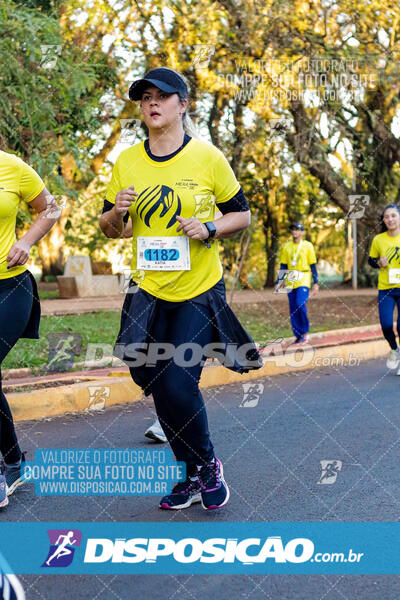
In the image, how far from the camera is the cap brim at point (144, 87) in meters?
3.70

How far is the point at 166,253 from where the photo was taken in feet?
12.5

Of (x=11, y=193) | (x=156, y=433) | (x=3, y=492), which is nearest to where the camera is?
(x=3, y=492)

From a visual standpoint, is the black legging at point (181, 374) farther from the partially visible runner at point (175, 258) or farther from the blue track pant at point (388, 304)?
the blue track pant at point (388, 304)

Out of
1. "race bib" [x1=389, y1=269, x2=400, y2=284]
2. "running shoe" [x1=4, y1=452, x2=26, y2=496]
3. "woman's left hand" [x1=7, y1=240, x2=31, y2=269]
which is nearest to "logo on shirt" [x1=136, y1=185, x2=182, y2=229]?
"woman's left hand" [x1=7, y1=240, x2=31, y2=269]

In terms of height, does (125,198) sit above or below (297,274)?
above

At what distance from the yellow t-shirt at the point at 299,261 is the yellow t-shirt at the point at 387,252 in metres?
2.46

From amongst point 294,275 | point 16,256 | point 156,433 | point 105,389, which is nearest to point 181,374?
point 16,256

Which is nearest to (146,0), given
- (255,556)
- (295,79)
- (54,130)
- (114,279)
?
(295,79)

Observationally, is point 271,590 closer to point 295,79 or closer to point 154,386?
point 154,386

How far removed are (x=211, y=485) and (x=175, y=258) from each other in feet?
3.65

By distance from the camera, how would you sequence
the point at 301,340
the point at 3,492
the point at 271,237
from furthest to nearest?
the point at 271,237
the point at 301,340
the point at 3,492

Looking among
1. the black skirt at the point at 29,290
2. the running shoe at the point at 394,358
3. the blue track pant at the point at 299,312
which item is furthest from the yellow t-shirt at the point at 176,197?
the blue track pant at the point at 299,312

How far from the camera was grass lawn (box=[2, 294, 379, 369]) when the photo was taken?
9120 millimetres

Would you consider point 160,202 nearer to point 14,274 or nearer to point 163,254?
point 163,254
